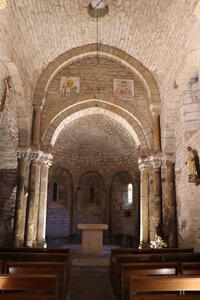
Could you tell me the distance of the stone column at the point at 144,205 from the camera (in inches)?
388

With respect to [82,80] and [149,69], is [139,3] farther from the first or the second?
[82,80]

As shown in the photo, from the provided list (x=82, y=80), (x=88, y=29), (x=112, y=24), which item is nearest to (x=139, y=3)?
(x=112, y=24)

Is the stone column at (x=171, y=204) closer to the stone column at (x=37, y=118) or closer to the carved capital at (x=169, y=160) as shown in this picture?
the carved capital at (x=169, y=160)

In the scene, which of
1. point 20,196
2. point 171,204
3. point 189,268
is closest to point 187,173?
point 171,204

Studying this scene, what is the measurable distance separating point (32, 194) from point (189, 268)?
6.41 m

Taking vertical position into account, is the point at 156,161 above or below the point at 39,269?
above

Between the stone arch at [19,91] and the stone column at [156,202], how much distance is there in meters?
4.95

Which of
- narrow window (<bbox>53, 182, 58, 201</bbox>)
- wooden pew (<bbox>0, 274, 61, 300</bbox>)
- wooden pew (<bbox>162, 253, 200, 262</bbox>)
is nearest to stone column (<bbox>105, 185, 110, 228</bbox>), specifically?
narrow window (<bbox>53, 182, 58, 201</bbox>)

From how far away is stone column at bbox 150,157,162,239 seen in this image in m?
9.35

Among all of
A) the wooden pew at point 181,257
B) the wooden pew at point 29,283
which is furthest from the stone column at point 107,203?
the wooden pew at point 29,283

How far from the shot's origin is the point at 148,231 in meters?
9.87

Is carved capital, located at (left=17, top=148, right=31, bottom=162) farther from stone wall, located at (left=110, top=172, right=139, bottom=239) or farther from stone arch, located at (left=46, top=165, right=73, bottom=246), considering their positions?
stone wall, located at (left=110, top=172, right=139, bottom=239)

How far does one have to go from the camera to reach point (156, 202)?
9.55 metres

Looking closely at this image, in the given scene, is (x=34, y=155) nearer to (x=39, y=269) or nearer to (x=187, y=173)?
(x=187, y=173)
